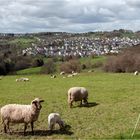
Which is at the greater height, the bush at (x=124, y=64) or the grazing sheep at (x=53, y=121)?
the grazing sheep at (x=53, y=121)

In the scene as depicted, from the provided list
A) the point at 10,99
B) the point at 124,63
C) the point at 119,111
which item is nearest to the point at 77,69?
the point at 124,63

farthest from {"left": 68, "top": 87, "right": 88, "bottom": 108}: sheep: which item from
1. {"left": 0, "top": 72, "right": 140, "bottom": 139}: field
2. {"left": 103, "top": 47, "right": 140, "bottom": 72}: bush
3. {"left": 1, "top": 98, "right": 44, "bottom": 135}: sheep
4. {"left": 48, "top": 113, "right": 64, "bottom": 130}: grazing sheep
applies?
{"left": 103, "top": 47, "right": 140, "bottom": 72}: bush

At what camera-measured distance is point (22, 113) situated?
18406mm

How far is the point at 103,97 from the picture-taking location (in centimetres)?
3225

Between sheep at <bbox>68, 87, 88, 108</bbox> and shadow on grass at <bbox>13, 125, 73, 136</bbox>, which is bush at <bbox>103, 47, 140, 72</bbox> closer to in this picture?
sheep at <bbox>68, 87, 88, 108</bbox>

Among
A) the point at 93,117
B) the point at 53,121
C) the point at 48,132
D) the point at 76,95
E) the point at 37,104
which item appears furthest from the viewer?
the point at 76,95

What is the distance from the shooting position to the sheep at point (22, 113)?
722 inches

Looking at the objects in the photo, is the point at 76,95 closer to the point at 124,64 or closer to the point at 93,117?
the point at 93,117

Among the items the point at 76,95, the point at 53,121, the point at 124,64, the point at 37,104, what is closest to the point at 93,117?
→ the point at 53,121

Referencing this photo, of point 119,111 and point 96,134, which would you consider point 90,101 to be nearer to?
point 119,111

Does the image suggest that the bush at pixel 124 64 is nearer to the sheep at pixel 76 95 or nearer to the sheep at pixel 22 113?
the sheep at pixel 76 95

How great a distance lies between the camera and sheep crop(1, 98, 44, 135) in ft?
60.1

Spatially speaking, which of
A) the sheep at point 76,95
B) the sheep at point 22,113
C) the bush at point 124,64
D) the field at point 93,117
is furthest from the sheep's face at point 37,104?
the bush at point 124,64

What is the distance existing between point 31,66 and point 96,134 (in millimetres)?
116344
